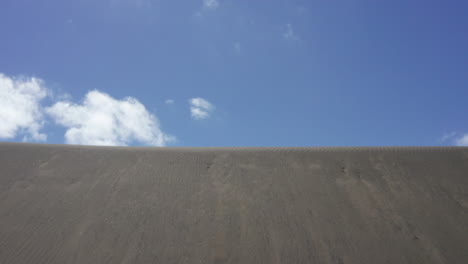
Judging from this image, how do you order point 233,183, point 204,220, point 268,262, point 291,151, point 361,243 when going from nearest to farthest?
point 268,262, point 361,243, point 204,220, point 233,183, point 291,151

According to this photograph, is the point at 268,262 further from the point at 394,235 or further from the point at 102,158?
the point at 102,158

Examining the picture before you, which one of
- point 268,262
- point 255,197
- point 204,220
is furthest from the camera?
point 255,197

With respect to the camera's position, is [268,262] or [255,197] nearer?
[268,262]

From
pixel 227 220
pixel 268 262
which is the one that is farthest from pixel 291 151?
pixel 268 262

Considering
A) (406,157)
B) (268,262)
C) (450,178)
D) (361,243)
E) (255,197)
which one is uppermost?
(406,157)

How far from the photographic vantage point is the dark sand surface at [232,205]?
10258 mm

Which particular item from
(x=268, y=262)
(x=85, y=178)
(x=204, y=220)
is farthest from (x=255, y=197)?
(x=85, y=178)

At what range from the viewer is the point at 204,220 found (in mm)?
11586

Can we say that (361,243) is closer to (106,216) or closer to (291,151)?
(291,151)

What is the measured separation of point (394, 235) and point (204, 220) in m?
5.89

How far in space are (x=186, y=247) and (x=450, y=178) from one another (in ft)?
36.3

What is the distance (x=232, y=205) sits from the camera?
12484 mm

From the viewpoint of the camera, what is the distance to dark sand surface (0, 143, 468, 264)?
10.3 m

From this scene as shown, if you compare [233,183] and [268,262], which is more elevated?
[233,183]
